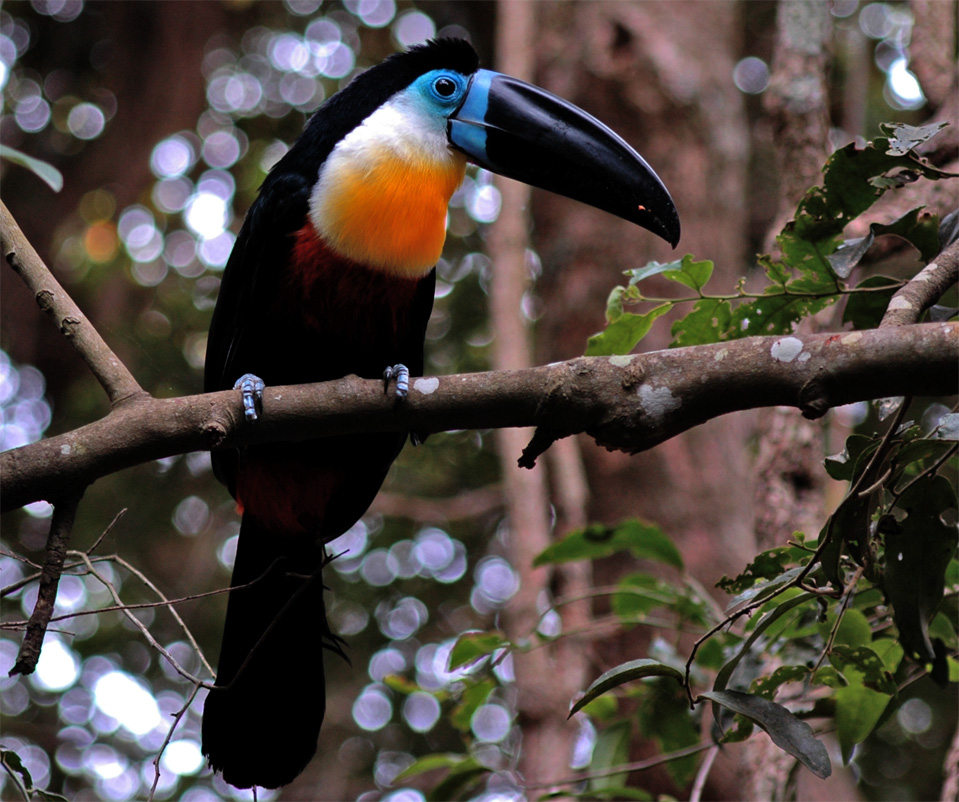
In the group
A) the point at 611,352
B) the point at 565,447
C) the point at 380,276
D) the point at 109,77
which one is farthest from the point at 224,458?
the point at 109,77

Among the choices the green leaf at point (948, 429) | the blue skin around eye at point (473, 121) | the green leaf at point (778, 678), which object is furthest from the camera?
the blue skin around eye at point (473, 121)

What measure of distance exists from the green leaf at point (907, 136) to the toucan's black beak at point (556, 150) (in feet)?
2.30

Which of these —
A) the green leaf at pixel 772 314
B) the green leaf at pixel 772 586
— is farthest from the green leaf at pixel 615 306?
the green leaf at pixel 772 586

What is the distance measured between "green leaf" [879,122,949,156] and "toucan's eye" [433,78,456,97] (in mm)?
1430

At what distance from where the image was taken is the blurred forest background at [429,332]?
13.7 ft

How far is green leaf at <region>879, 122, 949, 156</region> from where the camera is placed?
1.86 metres

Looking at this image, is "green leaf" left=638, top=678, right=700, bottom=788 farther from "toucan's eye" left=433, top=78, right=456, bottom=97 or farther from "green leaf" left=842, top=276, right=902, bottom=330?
"toucan's eye" left=433, top=78, right=456, bottom=97

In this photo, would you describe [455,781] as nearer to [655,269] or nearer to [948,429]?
[655,269]

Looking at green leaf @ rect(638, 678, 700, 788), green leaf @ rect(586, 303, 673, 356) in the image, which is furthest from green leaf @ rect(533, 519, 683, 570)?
green leaf @ rect(586, 303, 673, 356)

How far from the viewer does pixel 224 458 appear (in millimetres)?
2854

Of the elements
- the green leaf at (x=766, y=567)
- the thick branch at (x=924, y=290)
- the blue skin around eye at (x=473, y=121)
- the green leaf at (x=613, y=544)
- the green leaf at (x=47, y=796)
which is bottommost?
the green leaf at (x=47, y=796)

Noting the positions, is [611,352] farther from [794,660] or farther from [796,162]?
[796,162]

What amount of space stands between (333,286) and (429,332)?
3833mm

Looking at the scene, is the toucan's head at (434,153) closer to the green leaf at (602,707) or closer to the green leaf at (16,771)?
the green leaf at (602,707)
